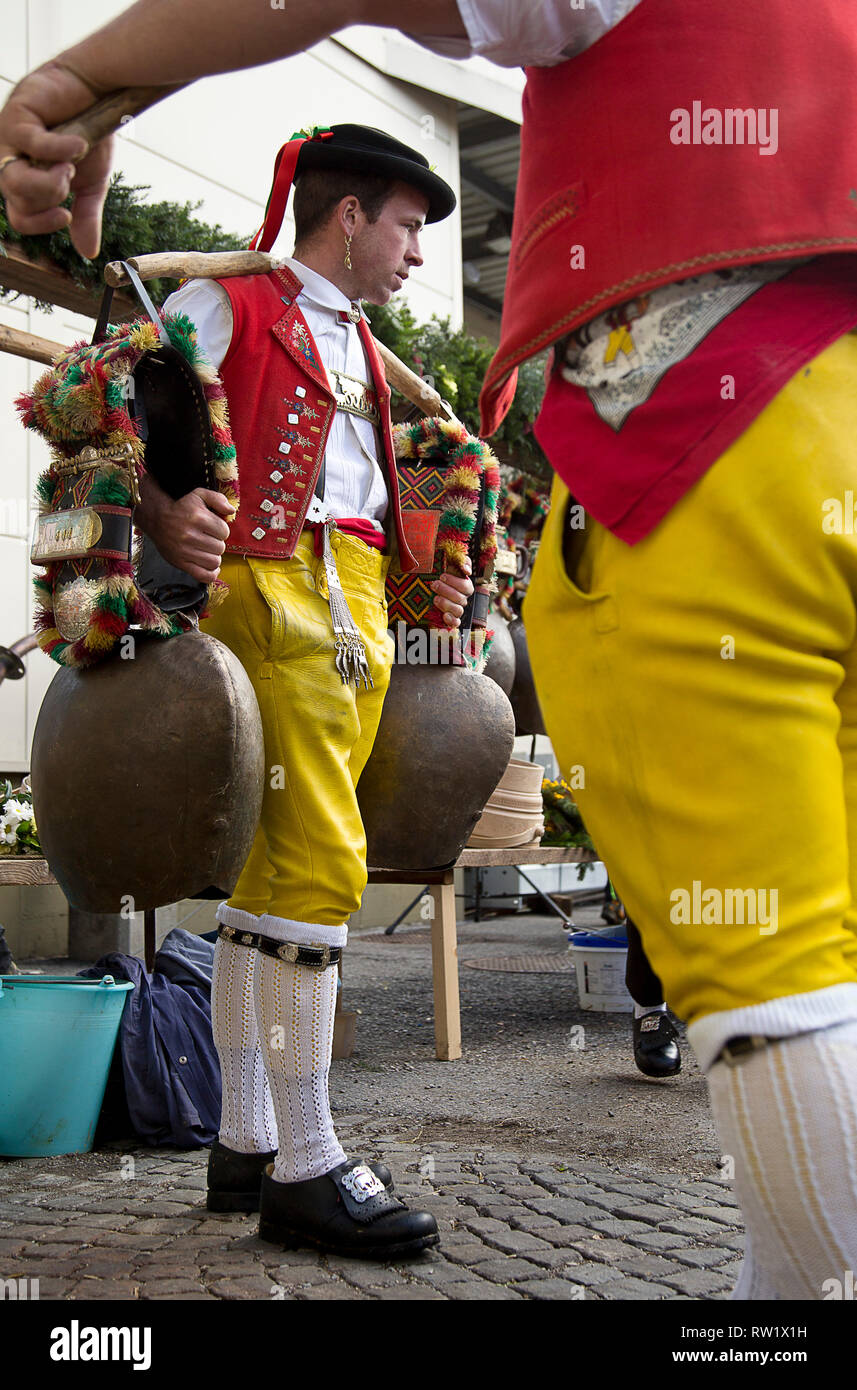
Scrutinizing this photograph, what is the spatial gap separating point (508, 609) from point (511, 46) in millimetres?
3893

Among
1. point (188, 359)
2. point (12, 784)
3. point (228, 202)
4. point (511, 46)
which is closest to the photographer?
point (511, 46)

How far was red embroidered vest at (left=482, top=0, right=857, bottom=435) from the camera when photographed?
104 centimetres

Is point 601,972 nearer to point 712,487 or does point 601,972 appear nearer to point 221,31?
point 712,487

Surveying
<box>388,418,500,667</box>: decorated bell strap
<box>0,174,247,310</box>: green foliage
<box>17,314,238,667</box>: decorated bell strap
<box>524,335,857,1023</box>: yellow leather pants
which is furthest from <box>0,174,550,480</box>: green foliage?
<box>524,335,857,1023</box>: yellow leather pants

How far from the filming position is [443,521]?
2656mm

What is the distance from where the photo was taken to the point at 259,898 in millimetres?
2316

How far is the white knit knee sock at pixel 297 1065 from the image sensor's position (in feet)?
7.22

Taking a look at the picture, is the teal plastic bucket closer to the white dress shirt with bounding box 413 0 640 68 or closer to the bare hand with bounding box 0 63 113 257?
the bare hand with bounding box 0 63 113 257

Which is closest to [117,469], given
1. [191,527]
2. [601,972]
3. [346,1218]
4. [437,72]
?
[191,527]

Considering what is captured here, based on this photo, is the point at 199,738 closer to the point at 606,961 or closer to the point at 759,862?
the point at 759,862

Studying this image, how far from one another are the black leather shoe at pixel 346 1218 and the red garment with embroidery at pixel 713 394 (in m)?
1.53

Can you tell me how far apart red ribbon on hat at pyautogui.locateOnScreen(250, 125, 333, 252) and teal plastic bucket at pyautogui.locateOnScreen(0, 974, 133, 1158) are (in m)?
1.78

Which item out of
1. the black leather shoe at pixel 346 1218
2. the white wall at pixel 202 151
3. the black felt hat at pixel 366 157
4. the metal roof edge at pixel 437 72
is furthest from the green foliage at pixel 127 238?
the metal roof edge at pixel 437 72

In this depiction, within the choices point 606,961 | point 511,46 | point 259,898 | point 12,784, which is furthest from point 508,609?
point 511,46
